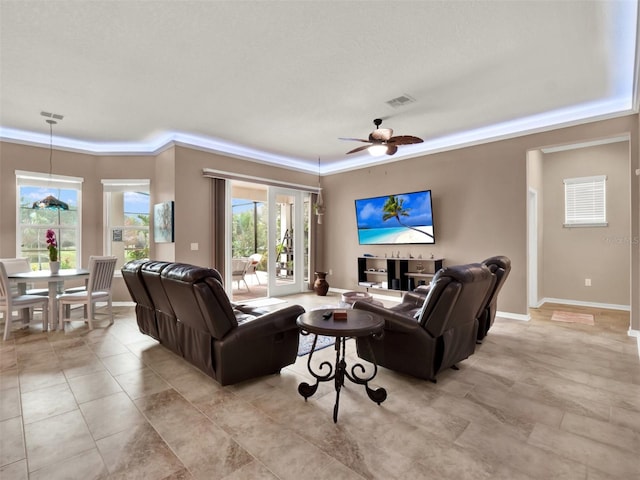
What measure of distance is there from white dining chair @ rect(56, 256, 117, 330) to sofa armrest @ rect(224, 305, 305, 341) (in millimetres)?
3142

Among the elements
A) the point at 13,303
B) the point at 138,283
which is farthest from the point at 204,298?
the point at 13,303

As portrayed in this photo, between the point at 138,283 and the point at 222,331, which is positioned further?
the point at 138,283

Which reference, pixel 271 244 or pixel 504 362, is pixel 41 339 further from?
pixel 504 362

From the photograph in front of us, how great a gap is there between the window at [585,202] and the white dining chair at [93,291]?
800 centimetres

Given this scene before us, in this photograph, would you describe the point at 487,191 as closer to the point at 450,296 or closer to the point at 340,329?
the point at 450,296

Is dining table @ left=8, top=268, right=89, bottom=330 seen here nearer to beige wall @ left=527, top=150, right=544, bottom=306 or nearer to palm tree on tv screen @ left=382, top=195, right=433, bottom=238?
palm tree on tv screen @ left=382, top=195, right=433, bottom=238

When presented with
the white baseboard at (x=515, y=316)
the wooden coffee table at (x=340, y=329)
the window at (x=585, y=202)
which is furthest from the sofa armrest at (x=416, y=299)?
the window at (x=585, y=202)

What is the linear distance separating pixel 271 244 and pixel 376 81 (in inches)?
166

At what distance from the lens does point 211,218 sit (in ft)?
19.8

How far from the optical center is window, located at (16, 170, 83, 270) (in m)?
5.55

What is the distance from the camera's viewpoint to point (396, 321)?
2869mm

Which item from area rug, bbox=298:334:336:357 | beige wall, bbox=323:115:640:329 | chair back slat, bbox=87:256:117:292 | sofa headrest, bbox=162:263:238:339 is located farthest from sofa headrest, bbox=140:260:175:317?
beige wall, bbox=323:115:640:329

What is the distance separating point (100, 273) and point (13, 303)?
0.99 m

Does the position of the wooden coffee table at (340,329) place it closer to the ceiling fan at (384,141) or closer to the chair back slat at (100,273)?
the ceiling fan at (384,141)
